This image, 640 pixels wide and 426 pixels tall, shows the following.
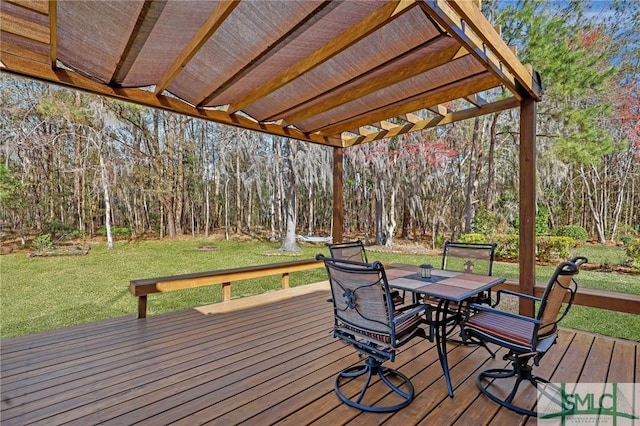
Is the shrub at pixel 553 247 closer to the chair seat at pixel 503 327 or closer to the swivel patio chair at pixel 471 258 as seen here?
the swivel patio chair at pixel 471 258

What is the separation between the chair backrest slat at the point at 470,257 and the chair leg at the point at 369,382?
4.47ft

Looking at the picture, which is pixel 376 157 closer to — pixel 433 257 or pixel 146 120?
pixel 433 257

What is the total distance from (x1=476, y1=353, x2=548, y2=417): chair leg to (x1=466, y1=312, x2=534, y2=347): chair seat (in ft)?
0.35

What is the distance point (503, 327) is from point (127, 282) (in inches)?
277

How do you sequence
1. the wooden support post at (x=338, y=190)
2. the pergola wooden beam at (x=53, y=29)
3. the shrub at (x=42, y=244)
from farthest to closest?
the shrub at (x=42, y=244)
the wooden support post at (x=338, y=190)
the pergola wooden beam at (x=53, y=29)

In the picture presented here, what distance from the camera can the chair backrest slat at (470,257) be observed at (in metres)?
2.96

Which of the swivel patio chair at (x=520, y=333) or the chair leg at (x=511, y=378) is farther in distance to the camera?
the chair leg at (x=511, y=378)

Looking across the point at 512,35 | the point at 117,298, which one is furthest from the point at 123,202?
the point at 512,35

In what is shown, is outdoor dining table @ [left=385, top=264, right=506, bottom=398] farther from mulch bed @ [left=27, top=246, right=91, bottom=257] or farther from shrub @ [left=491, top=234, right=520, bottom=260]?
mulch bed @ [left=27, top=246, right=91, bottom=257]

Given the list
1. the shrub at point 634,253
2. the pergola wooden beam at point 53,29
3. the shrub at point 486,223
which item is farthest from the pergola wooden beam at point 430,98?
the shrub at point 634,253

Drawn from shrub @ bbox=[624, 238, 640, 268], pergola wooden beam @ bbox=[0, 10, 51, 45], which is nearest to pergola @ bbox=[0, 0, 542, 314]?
pergola wooden beam @ bbox=[0, 10, 51, 45]

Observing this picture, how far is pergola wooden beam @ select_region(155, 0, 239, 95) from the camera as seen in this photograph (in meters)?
1.68

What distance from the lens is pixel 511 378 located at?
89.4 inches

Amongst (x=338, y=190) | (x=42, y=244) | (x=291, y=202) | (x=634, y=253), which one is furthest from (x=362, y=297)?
(x=42, y=244)
